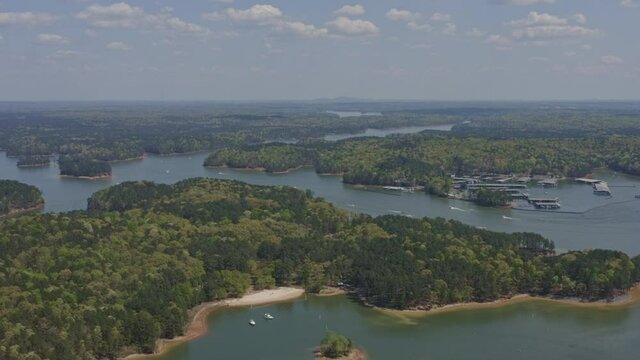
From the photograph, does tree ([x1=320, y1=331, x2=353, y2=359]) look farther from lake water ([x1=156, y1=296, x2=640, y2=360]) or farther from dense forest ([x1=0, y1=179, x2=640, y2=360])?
dense forest ([x1=0, y1=179, x2=640, y2=360])

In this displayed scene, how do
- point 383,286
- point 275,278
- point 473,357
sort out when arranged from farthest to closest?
point 275,278
point 383,286
point 473,357

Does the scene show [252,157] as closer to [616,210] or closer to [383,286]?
[616,210]

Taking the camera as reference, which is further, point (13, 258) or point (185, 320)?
point (13, 258)

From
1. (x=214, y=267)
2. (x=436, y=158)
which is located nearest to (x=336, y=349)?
(x=214, y=267)

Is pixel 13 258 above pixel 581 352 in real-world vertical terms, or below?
above

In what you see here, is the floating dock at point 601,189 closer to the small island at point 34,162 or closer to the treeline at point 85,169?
the treeline at point 85,169

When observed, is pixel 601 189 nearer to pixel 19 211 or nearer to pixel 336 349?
pixel 336 349

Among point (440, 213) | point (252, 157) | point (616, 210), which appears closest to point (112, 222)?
point (440, 213)
